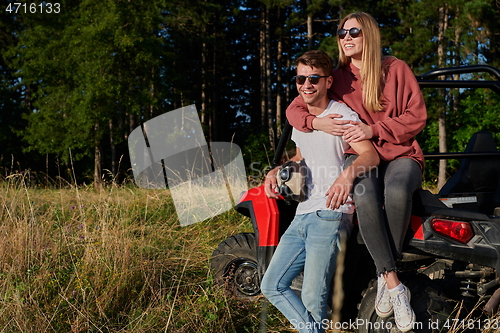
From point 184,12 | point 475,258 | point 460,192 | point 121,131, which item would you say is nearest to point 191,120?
point 460,192

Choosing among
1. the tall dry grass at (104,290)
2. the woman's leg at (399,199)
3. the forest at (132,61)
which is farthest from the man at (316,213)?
the forest at (132,61)

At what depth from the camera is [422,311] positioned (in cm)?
219

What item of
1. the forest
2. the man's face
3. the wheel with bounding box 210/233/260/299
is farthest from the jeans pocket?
the forest

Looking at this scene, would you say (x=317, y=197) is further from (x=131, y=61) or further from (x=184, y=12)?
(x=184, y=12)

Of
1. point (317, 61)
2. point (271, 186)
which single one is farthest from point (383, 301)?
point (317, 61)

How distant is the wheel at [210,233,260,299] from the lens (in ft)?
11.5

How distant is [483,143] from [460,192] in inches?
15.0

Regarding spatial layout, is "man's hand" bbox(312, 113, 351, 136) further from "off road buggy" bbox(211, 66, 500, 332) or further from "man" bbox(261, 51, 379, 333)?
"off road buggy" bbox(211, 66, 500, 332)

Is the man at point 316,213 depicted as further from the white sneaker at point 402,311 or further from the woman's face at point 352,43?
the white sneaker at point 402,311

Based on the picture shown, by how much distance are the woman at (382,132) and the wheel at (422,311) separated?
0.39ft

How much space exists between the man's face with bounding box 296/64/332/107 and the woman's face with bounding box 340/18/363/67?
228 mm

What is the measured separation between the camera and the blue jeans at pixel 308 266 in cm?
215

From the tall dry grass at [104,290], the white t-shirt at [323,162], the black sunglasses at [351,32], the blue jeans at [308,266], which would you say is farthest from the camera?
the tall dry grass at [104,290]

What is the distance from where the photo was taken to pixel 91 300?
2975mm
